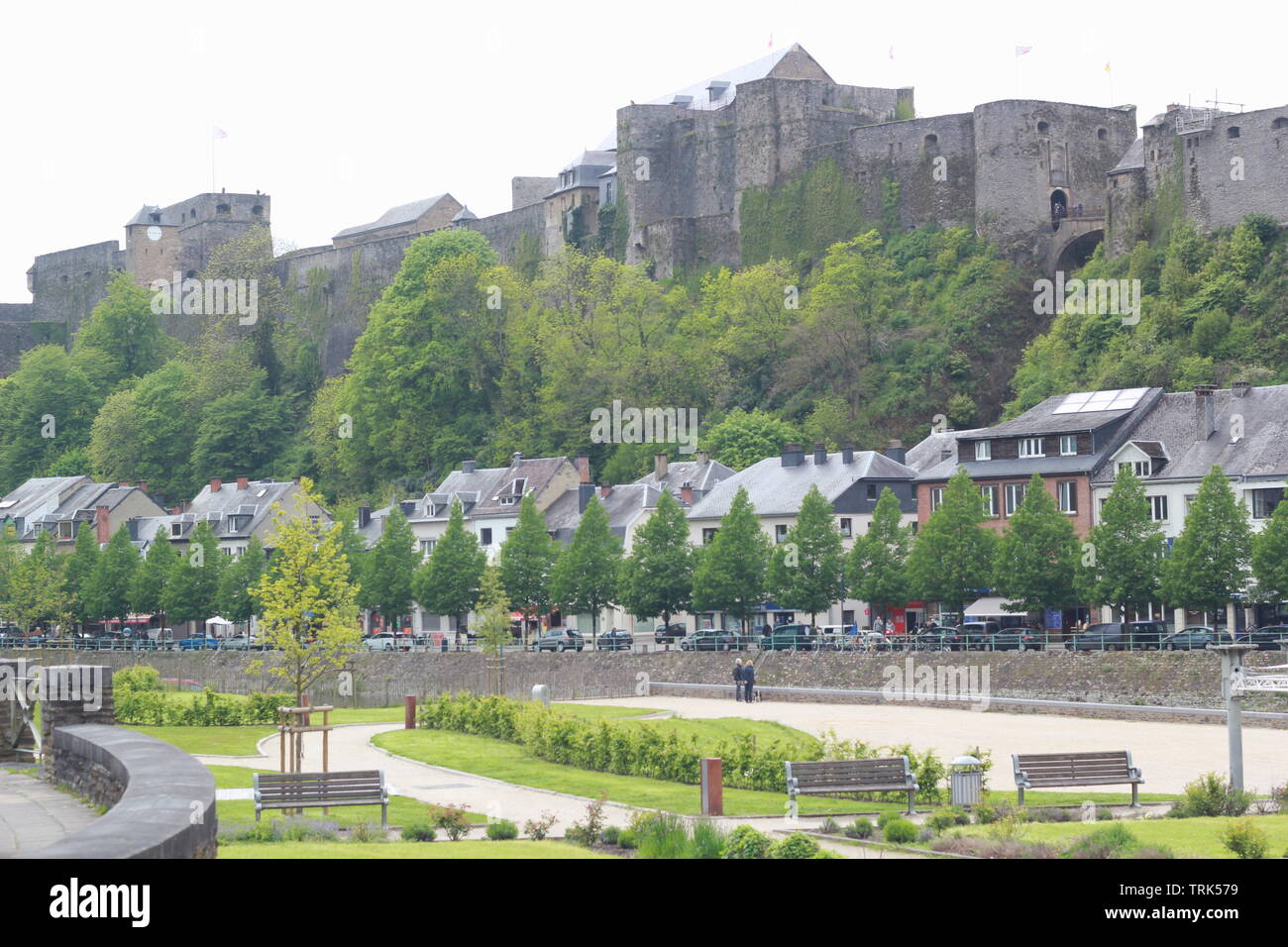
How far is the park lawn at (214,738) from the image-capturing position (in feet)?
123

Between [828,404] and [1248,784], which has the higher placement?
[828,404]

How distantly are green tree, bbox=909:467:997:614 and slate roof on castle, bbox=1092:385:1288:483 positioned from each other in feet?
20.6

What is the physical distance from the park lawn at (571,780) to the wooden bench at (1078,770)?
2087 millimetres

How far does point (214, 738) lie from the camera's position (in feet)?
135

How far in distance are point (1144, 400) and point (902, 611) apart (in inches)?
471

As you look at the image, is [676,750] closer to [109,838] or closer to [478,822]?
[478,822]

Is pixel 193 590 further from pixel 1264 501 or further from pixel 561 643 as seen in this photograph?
pixel 1264 501

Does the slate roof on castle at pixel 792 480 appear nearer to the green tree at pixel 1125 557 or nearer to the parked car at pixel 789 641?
the parked car at pixel 789 641

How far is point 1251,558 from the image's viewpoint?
51.2m

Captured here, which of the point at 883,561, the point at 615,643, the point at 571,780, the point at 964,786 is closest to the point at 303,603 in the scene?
the point at 571,780

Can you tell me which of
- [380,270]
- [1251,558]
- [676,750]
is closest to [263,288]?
[380,270]

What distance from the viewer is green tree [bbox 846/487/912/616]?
62.2m

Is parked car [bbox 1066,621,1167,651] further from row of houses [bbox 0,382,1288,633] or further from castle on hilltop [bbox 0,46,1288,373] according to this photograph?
castle on hilltop [bbox 0,46,1288,373]

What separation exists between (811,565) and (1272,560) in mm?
18132
